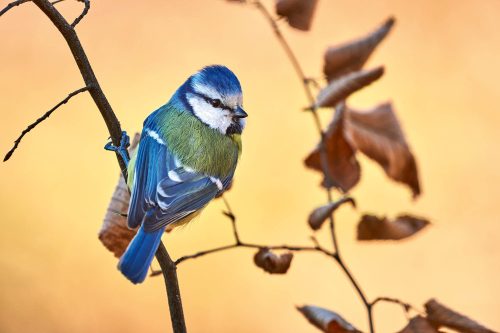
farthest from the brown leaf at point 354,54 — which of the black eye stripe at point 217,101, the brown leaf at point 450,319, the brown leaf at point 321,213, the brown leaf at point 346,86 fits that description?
the black eye stripe at point 217,101

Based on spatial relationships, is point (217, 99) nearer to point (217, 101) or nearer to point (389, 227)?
point (217, 101)

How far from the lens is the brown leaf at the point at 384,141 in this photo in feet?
1.66

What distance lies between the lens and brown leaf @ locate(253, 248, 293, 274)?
1.88 feet

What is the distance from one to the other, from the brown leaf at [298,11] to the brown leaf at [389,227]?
202 mm

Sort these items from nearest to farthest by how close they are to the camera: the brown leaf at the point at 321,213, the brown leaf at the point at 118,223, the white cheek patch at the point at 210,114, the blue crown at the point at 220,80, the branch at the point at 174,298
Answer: the brown leaf at the point at 321,213 < the branch at the point at 174,298 < the brown leaf at the point at 118,223 < the blue crown at the point at 220,80 < the white cheek patch at the point at 210,114

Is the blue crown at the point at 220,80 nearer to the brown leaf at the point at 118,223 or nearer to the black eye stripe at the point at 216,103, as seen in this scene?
the black eye stripe at the point at 216,103

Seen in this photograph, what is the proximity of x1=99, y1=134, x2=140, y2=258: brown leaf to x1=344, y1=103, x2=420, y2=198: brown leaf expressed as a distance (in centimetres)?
32

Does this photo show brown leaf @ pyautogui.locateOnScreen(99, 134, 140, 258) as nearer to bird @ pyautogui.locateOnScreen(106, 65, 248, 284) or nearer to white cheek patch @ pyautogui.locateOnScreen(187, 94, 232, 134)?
bird @ pyautogui.locateOnScreen(106, 65, 248, 284)

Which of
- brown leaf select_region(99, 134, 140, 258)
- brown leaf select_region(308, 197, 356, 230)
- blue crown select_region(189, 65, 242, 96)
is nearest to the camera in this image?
brown leaf select_region(308, 197, 356, 230)

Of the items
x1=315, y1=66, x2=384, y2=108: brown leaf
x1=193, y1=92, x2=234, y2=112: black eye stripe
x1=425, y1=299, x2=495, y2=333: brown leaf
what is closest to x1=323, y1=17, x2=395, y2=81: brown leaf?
x1=315, y1=66, x2=384, y2=108: brown leaf

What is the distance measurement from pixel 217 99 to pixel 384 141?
0.43 m

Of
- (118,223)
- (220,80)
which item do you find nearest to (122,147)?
(118,223)

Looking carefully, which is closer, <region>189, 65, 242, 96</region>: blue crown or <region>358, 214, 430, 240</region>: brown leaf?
<region>358, 214, 430, 240</region>: brown leaf

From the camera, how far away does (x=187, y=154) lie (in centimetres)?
95
